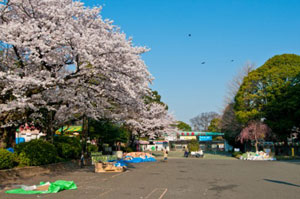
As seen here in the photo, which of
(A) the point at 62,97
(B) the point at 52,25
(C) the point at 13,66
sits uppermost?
(B) the point at 52,25

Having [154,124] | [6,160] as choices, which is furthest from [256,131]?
[6,160]

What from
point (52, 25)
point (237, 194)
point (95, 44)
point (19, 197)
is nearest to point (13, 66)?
point (52, 25)

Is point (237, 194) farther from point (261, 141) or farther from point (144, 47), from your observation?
point (261, 141)

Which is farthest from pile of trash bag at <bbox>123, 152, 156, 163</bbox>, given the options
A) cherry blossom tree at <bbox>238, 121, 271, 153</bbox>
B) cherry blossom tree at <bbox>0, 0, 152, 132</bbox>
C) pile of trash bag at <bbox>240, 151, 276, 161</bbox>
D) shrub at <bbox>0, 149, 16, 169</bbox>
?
shrub at <bbox>0, 149, 16, 169</bbox>

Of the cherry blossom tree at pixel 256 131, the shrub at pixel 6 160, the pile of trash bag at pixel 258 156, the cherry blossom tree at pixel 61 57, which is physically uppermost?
the cherry blossom tree at pixel 61 57

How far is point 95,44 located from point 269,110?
31693 mm

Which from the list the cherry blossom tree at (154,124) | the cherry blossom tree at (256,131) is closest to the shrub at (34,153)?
the cherry blossom tree at (154,124)

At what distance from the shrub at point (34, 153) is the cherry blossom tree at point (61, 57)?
169 cm

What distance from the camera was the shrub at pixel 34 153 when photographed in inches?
683

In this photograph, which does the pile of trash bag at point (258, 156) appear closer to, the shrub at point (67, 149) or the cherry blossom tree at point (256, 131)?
the cherry blossom tree at point (256, 131)

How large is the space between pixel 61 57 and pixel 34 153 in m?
5.71

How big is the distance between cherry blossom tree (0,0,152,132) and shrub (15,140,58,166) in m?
1.69

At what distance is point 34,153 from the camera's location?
18.0 metres

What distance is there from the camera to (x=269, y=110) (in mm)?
41188
